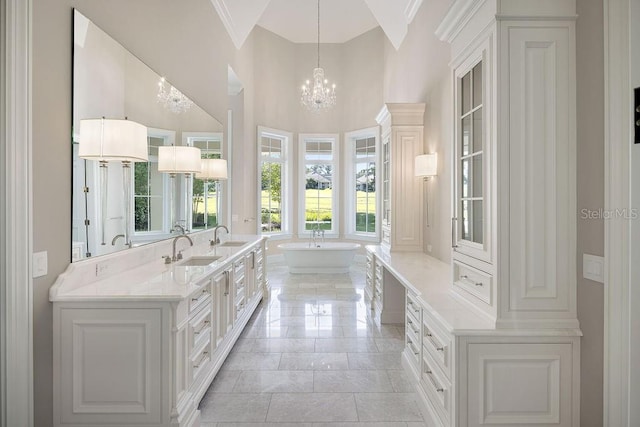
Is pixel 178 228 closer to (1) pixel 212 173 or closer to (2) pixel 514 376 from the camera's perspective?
(1) pixel 212 173

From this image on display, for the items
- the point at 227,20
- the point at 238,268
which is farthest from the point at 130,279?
the point at 227,20

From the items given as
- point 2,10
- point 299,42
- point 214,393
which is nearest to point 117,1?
point 2,10

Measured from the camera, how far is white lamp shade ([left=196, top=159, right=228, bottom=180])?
4773mm

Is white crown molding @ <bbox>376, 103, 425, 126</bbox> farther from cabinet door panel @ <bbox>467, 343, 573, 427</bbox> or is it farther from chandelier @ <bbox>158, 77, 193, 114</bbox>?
cabinet door panel @ <bbox>467, 343, 573, 427</bbox>

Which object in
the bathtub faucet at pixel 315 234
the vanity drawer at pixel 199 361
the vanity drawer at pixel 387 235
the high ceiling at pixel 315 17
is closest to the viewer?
the vanity drawer at pixel 199 361

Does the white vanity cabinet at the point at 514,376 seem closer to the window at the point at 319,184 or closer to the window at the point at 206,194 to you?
the window at the point at 206,194

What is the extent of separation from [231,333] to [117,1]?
2823 millimetres

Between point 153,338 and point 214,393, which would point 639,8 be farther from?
point 214,393

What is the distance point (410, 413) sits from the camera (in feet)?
8.43

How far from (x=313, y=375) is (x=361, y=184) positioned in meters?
6.00

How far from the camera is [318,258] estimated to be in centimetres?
757

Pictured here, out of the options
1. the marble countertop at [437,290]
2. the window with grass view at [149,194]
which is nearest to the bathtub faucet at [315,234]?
the marble countertop at [437,290]

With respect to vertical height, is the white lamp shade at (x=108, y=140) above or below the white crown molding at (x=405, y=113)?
below

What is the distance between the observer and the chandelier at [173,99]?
11.9ft
